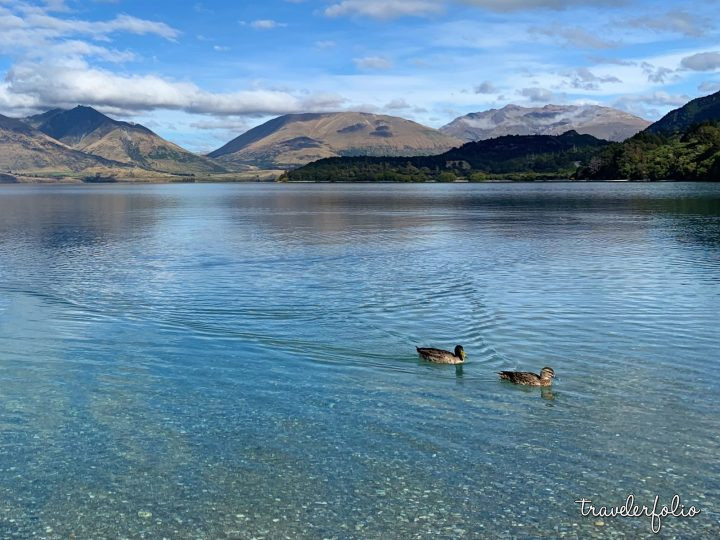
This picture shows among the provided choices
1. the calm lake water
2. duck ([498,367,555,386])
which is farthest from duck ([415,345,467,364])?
duck ([498,367,555,386])

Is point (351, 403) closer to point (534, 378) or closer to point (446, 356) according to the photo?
point (446, 356)

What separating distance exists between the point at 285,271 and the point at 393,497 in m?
36.0

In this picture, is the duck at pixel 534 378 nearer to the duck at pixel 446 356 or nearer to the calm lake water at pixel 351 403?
the calm lake water at pixel 351 403

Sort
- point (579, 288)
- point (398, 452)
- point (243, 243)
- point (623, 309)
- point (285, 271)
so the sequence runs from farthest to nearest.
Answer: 1. point (243, 243)
2. point (285, 271)
3. point (579, 288)
4. point (623, 309)
5. point (398, 452)

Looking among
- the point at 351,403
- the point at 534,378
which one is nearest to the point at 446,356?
the point at 534,378

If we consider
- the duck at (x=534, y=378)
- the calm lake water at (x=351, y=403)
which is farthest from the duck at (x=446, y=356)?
the duck at (x=534, y=378)

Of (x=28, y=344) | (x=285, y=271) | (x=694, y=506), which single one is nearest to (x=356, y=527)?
(x=694, y=506)

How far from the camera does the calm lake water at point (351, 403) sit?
1523 cm

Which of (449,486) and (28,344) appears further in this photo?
(28,344)

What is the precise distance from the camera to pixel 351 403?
867 inches

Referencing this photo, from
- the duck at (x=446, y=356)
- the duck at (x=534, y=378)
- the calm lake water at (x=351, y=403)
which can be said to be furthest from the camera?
the duck at (x=446, y=356)

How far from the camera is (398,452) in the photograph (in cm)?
1811

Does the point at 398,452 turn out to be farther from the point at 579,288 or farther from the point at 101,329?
the point at 579,288

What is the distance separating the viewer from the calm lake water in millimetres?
15234
